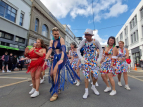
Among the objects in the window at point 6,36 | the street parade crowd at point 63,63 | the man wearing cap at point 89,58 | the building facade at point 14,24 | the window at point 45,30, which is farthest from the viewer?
the window at point 45,30

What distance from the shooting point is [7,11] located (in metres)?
13.2

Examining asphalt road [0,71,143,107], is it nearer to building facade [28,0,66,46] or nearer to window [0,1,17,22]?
window [0,1,17,22]

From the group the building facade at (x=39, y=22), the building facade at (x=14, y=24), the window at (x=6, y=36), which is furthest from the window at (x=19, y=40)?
the building facade at (x=39, y=22)

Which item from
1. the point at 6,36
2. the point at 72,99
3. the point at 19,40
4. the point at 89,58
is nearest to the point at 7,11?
the point at 6,36

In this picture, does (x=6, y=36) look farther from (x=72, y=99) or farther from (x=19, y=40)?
(x=72, y=99)

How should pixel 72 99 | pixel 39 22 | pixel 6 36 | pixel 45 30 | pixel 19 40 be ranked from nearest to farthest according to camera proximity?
pixel 72 99 < pixel 6 36 < pixel 19 40 < pixel 39 22 < pixel 45 30

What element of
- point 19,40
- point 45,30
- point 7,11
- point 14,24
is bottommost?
point 19,40

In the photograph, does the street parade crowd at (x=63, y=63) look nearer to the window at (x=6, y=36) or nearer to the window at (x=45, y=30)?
the window at (x=6, y=36)

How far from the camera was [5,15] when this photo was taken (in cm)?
1293

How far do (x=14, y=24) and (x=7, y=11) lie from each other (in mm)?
1760

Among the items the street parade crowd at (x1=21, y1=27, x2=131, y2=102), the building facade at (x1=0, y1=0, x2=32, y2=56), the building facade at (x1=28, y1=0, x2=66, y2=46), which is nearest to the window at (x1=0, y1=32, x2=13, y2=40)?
the building facade at (x1=0, y1=0, x2=32, y2=56)

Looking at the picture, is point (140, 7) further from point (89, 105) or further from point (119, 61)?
point (89, 105)

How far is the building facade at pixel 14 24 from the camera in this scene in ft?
40.9

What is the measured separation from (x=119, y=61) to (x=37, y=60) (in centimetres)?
277
